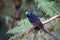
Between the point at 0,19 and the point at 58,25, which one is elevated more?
the point at 58,25

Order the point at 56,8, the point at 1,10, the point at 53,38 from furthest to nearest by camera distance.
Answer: the point at 1,10, the point at 56,8, the point at 53,38

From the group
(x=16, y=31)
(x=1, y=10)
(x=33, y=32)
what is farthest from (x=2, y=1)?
(x=33, y=32)

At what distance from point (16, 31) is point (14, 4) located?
334cm

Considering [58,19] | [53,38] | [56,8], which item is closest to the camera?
[53,38]

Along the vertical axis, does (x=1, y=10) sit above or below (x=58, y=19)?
below

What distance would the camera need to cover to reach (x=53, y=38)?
2.76 m

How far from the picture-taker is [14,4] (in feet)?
21.3

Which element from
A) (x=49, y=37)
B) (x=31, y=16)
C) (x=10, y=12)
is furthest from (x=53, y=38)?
(x=10, y=12)

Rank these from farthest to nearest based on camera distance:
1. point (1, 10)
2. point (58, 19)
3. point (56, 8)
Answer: point (1, 10)
point (56, 8)
point (58, 19)

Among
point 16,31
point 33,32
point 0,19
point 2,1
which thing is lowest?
point 0,19

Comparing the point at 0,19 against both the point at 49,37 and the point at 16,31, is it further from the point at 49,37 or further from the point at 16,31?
the point at 49,37

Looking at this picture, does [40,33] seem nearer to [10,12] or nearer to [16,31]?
[16,31]

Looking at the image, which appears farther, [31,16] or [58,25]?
[31,16]

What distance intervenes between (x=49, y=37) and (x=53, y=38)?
5 centimetres
